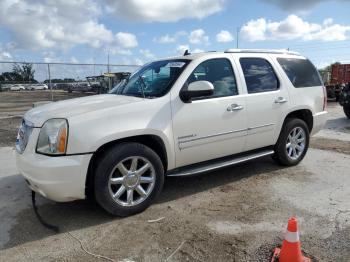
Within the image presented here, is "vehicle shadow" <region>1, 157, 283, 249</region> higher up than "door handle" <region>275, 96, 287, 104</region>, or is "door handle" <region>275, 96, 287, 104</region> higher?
"door handle" <region>275, 96, 287, 104</region>

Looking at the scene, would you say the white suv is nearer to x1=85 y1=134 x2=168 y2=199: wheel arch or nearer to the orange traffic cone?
x1=85 y1=134 x2=168 y2=199: wheel arch

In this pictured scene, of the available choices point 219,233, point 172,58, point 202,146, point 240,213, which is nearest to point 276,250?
point 219,233

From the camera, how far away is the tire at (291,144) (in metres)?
5.82

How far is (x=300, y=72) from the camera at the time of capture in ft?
20.0

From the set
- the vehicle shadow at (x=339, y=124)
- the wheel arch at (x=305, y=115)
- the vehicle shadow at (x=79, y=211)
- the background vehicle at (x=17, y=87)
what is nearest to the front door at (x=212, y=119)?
the vehicle shadow at (x=79, y=211)

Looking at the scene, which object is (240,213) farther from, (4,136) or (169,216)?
(4,136)

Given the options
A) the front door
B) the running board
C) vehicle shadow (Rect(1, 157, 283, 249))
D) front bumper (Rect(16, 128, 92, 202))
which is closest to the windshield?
the front door

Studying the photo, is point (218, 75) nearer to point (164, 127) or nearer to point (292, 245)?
point (164, 127)

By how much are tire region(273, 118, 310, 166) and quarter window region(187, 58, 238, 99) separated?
130 cm

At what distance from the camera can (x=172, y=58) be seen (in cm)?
524

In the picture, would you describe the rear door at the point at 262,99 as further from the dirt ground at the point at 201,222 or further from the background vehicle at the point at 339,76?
the background vehicle at the point at 339,76

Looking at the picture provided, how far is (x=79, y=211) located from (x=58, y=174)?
0.86 meters

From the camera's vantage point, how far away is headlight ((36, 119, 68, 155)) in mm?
3770

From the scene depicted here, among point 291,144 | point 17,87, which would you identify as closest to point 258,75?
point 291,144
